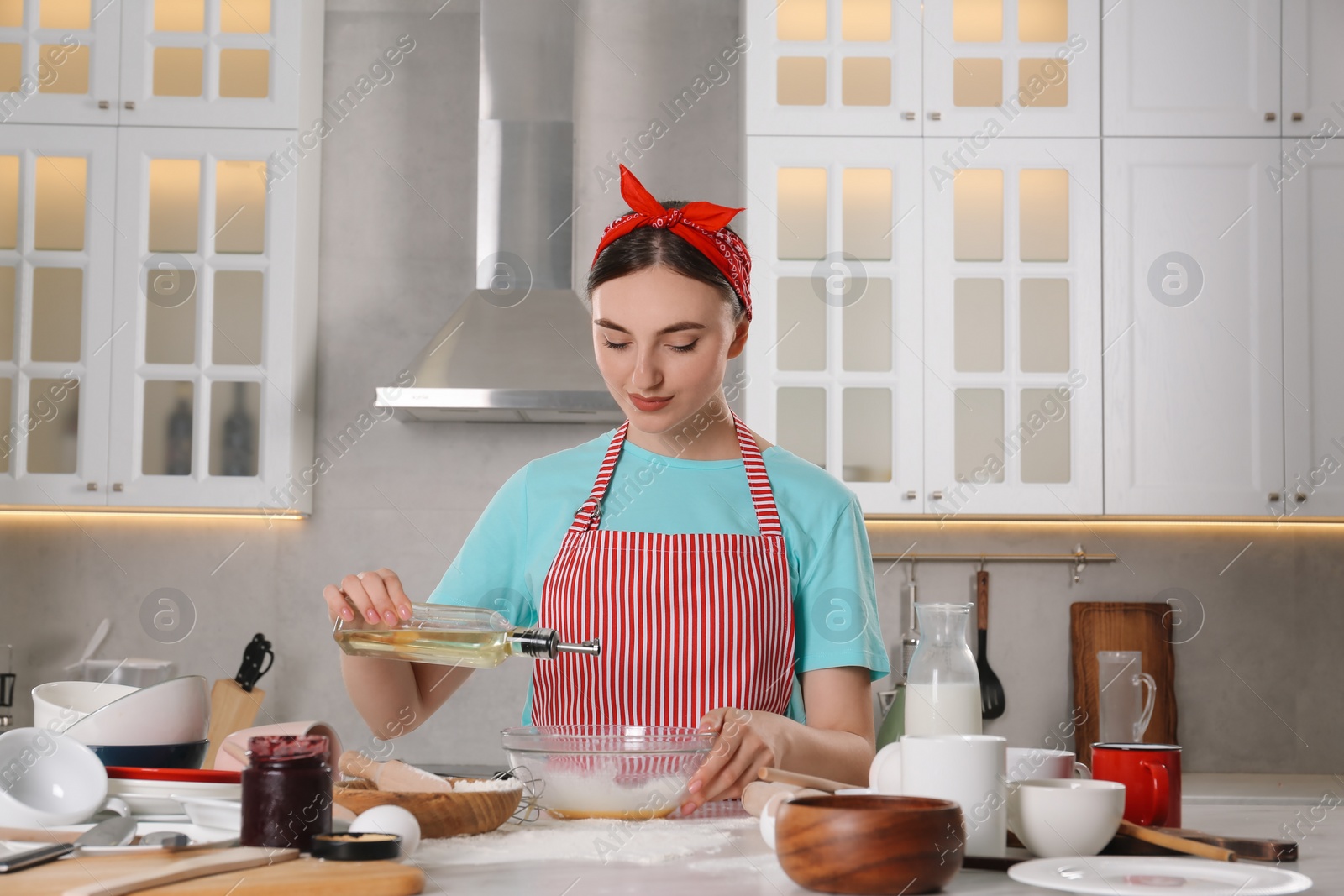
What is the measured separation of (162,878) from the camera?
730 mm

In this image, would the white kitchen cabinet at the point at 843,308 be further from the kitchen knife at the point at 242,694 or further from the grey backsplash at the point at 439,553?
the kitchen knife at the point at 242,694

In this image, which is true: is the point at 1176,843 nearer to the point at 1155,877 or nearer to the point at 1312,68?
the point at 1155,877

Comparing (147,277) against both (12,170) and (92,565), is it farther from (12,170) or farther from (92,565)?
(92,565)

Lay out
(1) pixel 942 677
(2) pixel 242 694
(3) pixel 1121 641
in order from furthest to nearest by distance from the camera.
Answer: (3) pixel 1121 641
(2) pixel 242 694
(1) pixel 942 677

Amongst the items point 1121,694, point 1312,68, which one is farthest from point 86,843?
point 1312,68

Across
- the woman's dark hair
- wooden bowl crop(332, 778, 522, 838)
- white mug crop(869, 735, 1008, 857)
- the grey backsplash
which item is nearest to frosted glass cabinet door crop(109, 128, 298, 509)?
the grey backsplash

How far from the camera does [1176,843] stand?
0.90m

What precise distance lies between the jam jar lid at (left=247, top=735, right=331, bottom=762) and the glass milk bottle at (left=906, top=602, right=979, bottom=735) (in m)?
0.53

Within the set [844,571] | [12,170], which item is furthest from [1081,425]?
[12,170]

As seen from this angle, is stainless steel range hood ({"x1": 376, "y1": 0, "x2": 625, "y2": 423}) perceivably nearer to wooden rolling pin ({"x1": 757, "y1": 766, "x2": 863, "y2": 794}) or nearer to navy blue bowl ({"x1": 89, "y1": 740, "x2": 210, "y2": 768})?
navy blue bowl ({"x1": 89, "y1": 740, "x2": 210, "y2": 768})

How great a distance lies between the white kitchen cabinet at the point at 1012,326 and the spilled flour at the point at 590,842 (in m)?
1.91

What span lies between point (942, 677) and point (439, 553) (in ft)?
7.21

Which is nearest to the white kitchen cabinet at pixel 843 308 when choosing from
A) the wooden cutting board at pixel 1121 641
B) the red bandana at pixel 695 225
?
the wooden cutting board at pixel 1121 641

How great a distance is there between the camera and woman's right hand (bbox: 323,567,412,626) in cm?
113
